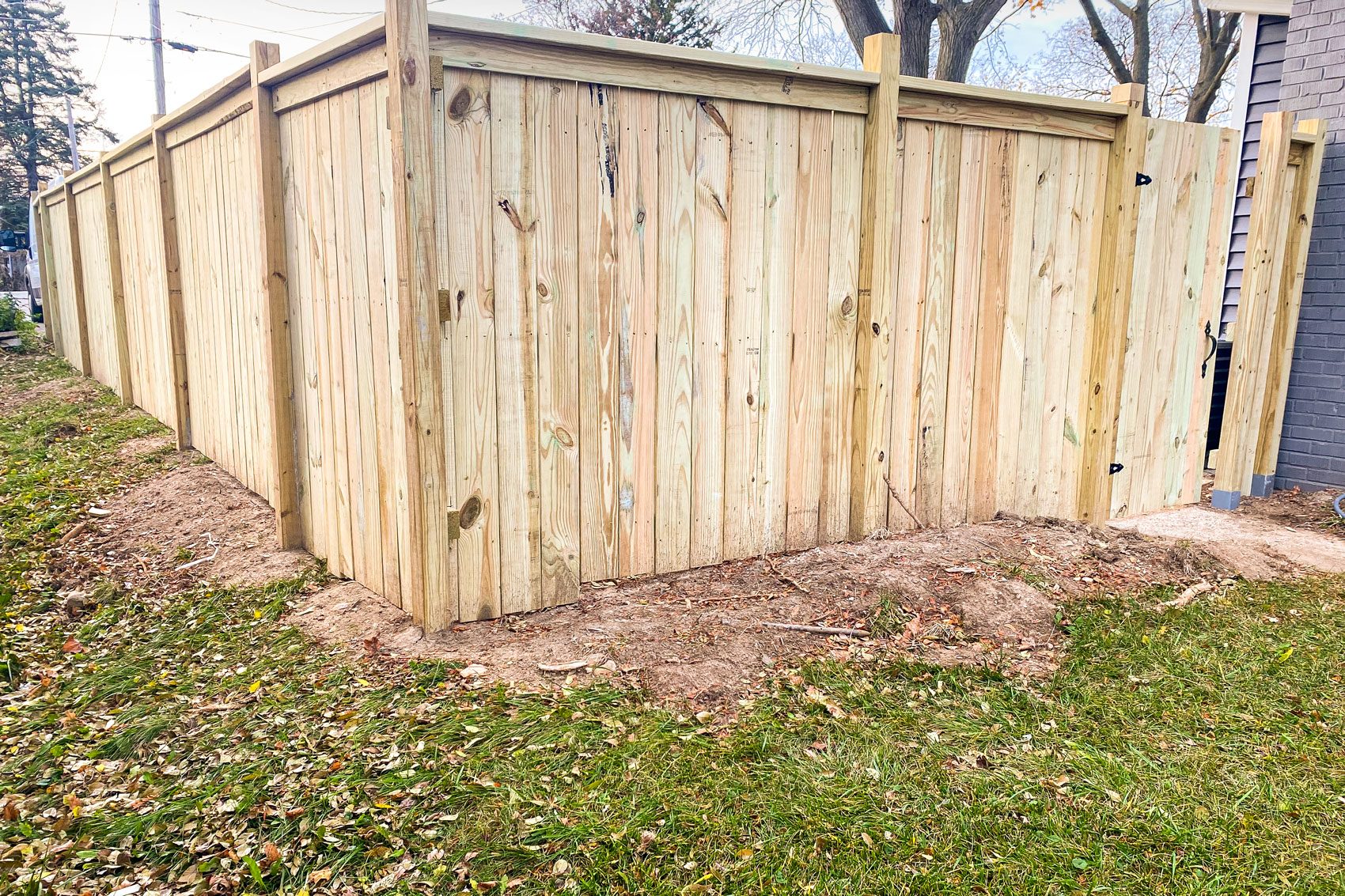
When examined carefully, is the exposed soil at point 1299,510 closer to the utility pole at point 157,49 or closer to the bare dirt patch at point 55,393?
the bare dirt patch at point 55,393

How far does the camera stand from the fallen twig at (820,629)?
3.70m

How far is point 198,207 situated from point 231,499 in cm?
200

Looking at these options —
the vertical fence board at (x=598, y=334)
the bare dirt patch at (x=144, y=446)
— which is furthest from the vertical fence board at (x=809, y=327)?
the bare dirt patch at (x=144, y=446)

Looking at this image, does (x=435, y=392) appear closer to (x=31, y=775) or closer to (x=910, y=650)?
(x=31, y=775)

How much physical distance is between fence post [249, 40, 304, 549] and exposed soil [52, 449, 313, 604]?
261 mm

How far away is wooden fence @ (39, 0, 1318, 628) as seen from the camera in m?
3.47

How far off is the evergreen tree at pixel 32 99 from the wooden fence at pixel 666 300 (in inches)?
1532

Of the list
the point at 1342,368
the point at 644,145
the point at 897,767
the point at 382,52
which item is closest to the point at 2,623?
the point at 382,52

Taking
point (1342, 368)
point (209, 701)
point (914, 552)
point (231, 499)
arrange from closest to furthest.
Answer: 1. point (209, 701)
2. point (914, 552)
3. point (231, 499)
4. point (1342, 368)

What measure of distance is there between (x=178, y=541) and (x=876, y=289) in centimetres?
384

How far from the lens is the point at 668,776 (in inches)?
108

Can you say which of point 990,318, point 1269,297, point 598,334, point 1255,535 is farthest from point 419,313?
point 1269,297

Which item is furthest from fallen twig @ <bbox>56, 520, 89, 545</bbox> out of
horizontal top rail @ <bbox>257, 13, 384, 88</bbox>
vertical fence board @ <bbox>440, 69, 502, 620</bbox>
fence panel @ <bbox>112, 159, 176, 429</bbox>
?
vertical fence board @ <bbox>440, 69, 502, 620</bbox>

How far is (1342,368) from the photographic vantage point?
609 cm
